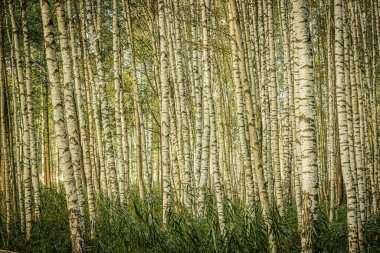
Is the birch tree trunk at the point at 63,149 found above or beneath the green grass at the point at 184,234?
above

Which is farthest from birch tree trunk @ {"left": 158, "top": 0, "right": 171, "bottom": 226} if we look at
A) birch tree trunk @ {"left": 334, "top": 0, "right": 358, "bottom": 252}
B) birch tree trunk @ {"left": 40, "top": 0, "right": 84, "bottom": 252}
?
birch tree trunk @ {"left": 334, "top": 0, "right": 358, "bottom": 252}

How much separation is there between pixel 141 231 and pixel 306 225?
2.43 m

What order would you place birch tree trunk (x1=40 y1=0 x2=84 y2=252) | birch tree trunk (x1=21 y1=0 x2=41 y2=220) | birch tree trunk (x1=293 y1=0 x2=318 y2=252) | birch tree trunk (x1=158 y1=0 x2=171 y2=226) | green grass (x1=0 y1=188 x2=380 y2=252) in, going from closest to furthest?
birch tree trunk (x1=293 y1=0 x2=318 y2=252) → green grass (x1=0 y1=188 x2=380 y2=252) → birch tree trunk (x1=40 y1=0 x2=84 y2=252) → birch tree trunk (x1=158 y1=0 x2=171 y2=226) → birch tree trunk (x1=21 y1=0 x2=41 y2=220)

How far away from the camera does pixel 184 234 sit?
156 inches

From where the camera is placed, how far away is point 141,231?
406cm

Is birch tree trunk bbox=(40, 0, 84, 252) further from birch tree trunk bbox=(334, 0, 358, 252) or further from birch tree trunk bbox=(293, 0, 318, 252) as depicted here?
birch tree trunk bbox=(334, 0, 358, 252)

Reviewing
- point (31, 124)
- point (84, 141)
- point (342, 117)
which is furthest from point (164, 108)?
point (31, 124)

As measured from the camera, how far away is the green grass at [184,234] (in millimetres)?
3381

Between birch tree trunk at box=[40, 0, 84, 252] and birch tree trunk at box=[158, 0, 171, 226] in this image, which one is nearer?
birch tree trunk at box=[40, 0, 84, 252]

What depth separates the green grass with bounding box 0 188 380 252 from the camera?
338cm

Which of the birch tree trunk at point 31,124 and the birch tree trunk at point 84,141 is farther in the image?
the birch tree trunk at point 31,124

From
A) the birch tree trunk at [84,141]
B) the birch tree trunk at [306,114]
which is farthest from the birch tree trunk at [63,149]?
the birch tree trunk at [306,114]

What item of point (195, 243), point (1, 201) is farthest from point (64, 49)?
point (1, 201)

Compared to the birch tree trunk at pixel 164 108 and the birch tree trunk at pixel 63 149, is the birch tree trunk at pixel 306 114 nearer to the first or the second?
the birch tree trunk at pixel 164 108
